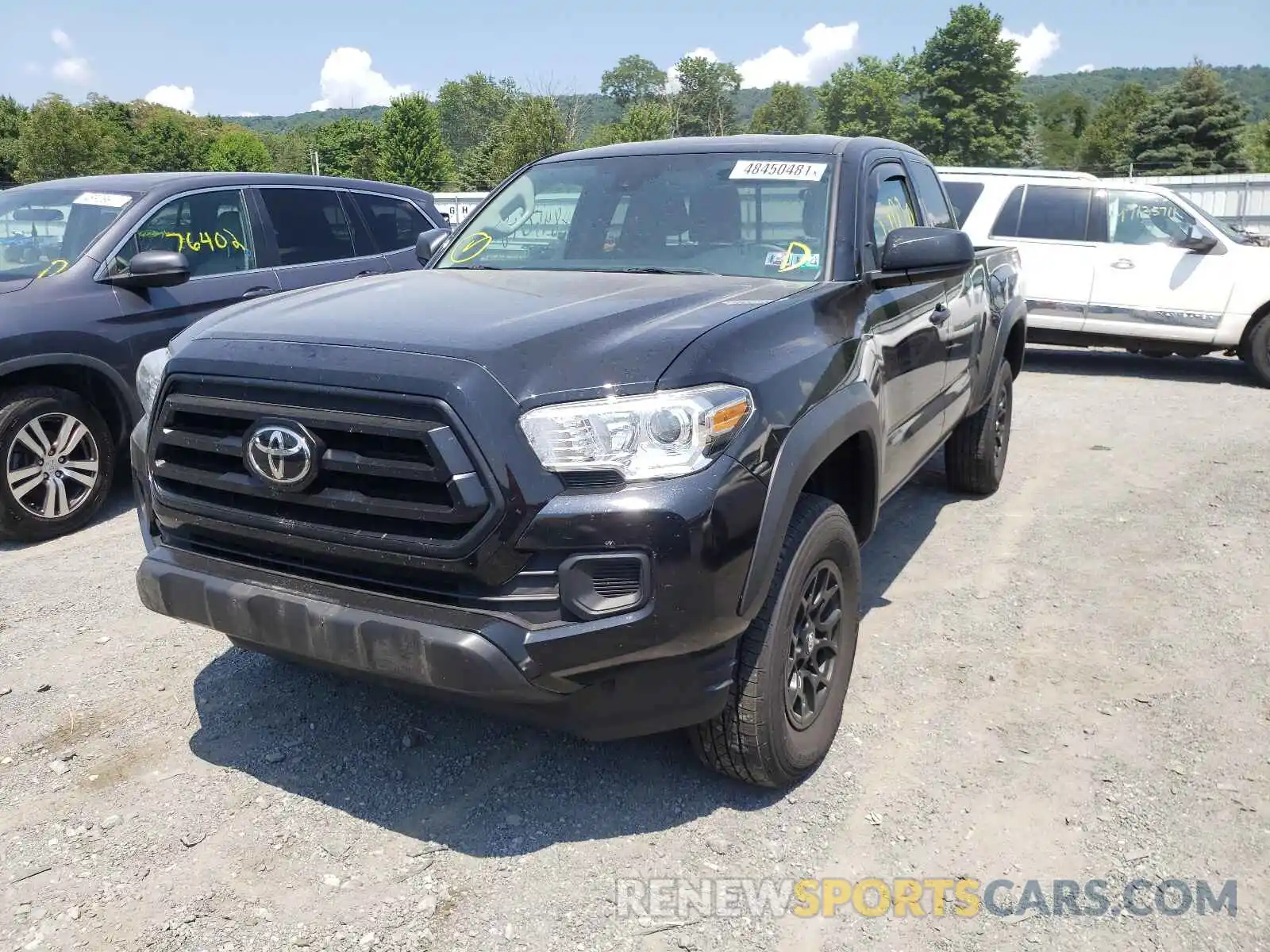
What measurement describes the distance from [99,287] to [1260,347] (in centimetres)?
955

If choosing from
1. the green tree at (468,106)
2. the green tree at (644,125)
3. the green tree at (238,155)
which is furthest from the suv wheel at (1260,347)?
the green tree at (468,106)

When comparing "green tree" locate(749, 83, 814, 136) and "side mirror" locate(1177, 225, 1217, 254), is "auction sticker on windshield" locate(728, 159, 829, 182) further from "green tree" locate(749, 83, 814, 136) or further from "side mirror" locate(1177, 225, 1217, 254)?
"green tree" locate(749, 83, 814, 136)

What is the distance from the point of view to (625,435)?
7.82 ft

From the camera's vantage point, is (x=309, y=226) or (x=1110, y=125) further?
(x=1110, y=125)

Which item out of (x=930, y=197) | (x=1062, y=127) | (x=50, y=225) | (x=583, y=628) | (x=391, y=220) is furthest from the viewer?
(x=1062, y=127)

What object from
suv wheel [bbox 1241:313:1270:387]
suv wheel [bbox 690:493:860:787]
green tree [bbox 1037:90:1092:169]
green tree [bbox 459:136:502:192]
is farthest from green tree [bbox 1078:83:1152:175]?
suv wheel [bbox 690:493:860:787]

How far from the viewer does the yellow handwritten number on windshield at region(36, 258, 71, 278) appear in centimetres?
536

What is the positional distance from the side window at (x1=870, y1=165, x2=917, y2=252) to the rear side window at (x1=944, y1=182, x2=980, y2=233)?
20.7 ft

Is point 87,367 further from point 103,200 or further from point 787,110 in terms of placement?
point 787,110

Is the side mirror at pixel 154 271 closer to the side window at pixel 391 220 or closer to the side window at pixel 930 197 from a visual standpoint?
the side window at pixel 391 220

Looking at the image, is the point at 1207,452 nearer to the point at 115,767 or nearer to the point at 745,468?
the point at 745,468

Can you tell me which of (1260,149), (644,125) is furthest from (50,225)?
(1260,149)

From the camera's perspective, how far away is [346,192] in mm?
6922

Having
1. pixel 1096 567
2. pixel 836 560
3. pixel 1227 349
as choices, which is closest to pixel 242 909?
pixel 836 560
